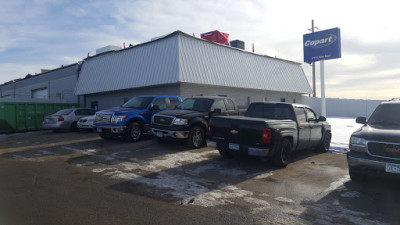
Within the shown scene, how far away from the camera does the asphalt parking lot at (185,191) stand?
14.5 feet

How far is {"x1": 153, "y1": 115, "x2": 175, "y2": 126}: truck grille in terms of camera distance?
10410 millimetres

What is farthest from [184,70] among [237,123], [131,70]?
[237,123]

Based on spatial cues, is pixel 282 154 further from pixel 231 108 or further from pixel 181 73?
pixel 181 73

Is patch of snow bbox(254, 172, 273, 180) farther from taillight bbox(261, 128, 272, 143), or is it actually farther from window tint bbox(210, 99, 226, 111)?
window tint bbox(210, 99, 226, 111)

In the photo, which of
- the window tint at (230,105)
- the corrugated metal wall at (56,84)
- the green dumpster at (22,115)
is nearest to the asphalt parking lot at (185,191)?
the window tint at (230,105)

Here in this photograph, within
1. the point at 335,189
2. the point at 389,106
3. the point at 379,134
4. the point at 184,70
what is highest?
the point at 184,70

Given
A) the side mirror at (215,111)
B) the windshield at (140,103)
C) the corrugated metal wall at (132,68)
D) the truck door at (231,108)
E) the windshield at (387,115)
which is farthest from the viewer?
the corrugated metal wall at (132,68)

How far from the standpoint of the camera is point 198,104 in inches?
449

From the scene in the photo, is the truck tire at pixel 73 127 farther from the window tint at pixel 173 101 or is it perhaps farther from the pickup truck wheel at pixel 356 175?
the pickup truck wheel at pixel 356 175

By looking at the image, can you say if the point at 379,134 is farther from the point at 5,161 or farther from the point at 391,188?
the point at 5,161

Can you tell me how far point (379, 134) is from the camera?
5801mm

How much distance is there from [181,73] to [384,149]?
40.6ft

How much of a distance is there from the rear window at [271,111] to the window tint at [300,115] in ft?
0.86

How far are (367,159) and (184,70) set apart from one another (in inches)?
492
